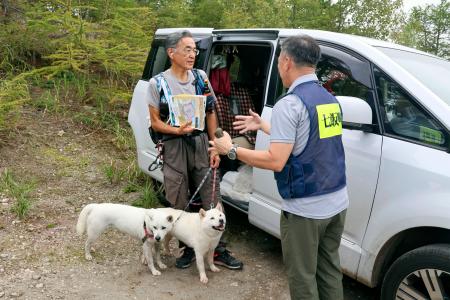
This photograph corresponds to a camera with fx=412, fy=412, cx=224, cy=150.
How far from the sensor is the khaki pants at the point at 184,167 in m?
3.39

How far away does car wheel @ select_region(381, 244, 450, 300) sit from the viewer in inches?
92.5

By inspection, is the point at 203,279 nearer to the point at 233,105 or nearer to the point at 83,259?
the point at 83,259

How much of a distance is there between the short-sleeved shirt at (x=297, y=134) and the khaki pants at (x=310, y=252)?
53 millimetres

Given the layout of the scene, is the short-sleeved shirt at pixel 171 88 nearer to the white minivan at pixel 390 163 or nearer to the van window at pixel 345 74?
the white minivan at pixel 390 163

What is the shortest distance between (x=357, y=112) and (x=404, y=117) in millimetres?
307

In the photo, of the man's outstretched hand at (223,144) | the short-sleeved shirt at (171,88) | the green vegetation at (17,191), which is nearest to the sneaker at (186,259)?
the short-sleeved shirt at (171,88)

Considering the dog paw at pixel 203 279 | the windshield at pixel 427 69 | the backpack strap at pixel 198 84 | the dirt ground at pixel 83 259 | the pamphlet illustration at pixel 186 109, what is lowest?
the dirt ground at pixel 83 259

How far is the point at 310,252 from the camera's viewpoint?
2.26 metres

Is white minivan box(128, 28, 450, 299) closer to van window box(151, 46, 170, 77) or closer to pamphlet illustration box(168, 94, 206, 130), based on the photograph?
pamphlet illustration box(168, 94, 206, 130)

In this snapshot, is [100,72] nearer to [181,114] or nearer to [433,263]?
[181,114]

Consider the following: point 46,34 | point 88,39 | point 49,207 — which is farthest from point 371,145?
point 46,34

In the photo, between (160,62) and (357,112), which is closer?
(357,112)

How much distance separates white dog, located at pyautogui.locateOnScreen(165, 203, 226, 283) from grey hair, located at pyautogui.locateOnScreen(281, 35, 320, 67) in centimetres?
155

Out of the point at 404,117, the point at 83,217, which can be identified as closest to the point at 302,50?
the point at 404,117
